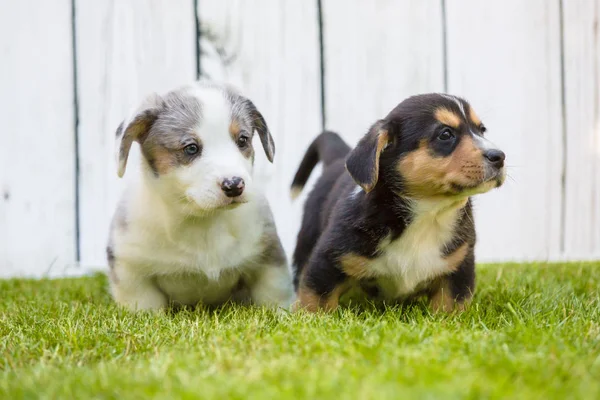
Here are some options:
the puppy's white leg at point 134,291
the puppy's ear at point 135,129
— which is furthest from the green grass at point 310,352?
the puppy's ear at point 135,129

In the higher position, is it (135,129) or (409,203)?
(135,129)

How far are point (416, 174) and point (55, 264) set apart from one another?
316cm

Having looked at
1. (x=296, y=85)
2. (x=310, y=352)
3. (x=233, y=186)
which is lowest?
(x=310, y=352)

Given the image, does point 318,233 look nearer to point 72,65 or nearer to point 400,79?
Result: point 400,79

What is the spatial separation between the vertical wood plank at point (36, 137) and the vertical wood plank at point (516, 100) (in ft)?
9.40

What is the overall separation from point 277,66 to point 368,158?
241 cm

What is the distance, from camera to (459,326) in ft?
8.18

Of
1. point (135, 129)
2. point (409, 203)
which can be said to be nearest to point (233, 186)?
point (135, 129)

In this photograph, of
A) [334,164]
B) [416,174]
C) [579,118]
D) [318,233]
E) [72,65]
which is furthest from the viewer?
[579,118]

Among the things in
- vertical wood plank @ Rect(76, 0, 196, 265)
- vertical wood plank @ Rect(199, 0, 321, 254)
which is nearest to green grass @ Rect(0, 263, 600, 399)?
vertical wood plank @ Rect(76, 0, 196, 265)

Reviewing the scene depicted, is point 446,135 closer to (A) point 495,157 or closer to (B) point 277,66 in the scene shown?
(A) point 495,157

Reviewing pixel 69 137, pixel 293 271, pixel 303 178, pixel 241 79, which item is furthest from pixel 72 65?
pixel 293 271

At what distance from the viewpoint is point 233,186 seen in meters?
2.75

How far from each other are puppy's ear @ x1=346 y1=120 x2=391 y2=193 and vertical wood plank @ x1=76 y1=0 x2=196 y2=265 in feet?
7.97
